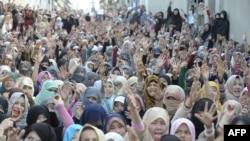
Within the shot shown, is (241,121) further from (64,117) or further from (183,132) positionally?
(64,117)

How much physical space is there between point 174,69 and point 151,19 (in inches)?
526

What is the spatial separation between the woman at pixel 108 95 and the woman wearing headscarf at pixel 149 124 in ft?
6.75

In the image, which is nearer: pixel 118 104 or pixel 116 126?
pixel 116 126

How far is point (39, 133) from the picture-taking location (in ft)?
19.2

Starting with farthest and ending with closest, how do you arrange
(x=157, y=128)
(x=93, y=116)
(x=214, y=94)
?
(x=214, y=94)
(x=93, y=116)
(x=157, y=128)

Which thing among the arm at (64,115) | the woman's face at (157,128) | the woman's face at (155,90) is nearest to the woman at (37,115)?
the arm at (64,115)

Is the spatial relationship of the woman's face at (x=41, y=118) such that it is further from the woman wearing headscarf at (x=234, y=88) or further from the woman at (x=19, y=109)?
the woman wearing headscarf at (x=234, y=88)

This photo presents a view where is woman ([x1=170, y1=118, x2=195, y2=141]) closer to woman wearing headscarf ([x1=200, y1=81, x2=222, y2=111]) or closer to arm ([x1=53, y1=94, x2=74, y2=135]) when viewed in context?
arm ([x1=53, y1=94, x2=74, y2=135])

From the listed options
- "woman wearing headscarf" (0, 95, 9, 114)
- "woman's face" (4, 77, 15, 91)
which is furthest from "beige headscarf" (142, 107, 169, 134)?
"woman's face" (4, 77, 15, 91)

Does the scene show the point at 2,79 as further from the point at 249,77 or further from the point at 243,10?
the point at 243,10

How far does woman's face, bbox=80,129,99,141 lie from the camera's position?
577cm

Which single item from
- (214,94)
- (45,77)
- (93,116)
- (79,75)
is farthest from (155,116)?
(79,75)

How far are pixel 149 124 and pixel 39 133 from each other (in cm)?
102

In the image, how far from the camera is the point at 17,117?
22.9ft
